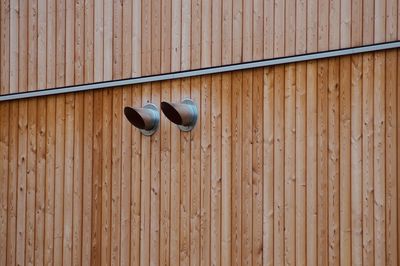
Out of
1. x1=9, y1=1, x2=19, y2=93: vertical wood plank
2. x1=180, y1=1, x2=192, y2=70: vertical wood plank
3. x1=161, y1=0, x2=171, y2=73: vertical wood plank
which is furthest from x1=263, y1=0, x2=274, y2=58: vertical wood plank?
x1=9, y1=1, x2=19, y2=93: vertical wood plank

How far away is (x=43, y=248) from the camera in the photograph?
734 centimetres

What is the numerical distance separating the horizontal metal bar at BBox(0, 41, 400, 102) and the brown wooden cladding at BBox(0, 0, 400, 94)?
0.04 meters

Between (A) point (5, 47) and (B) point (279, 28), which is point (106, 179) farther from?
(B) point (279, 28)

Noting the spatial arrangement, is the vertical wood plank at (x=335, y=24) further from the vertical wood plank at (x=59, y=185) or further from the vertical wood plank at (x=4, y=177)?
the vertical wood plank at (x=4, y=177)

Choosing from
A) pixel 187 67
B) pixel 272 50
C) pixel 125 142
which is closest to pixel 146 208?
pixel 125 142

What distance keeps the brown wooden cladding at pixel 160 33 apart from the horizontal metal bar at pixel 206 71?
45mm

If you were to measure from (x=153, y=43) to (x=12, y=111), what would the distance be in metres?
1.86

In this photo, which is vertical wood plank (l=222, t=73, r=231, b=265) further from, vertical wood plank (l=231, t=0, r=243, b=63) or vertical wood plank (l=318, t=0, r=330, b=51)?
vertical wood plank (l=318, t=0, r=330, b=51)

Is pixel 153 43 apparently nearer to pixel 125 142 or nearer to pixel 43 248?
pixel 125 142

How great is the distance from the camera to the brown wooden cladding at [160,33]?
222 inches

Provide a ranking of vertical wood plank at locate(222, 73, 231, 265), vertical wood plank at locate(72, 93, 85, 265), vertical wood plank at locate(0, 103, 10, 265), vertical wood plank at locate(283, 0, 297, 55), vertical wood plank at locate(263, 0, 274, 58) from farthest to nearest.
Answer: vertical wood plank at locate(0, 103, 10, 265) < vertical wood plank at locate(72, 93, 85, 265) < vertical wood plank at locate(222, 73, 231, 265) < vertical wood plank at locate(263, 0, 274, 58) < vertical wood plank at locate(283, 0, 297, 55)

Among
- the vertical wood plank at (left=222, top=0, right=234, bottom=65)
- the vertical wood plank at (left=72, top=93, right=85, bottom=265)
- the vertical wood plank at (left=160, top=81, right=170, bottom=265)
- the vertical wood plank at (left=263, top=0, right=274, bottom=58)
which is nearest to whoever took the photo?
the vertical wood plank at (left=263, top=0, right=274, bottom=58)

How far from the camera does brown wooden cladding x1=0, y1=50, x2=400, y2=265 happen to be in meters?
5.43

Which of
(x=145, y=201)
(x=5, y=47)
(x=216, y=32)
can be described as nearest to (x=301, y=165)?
(x=216, y=32)
